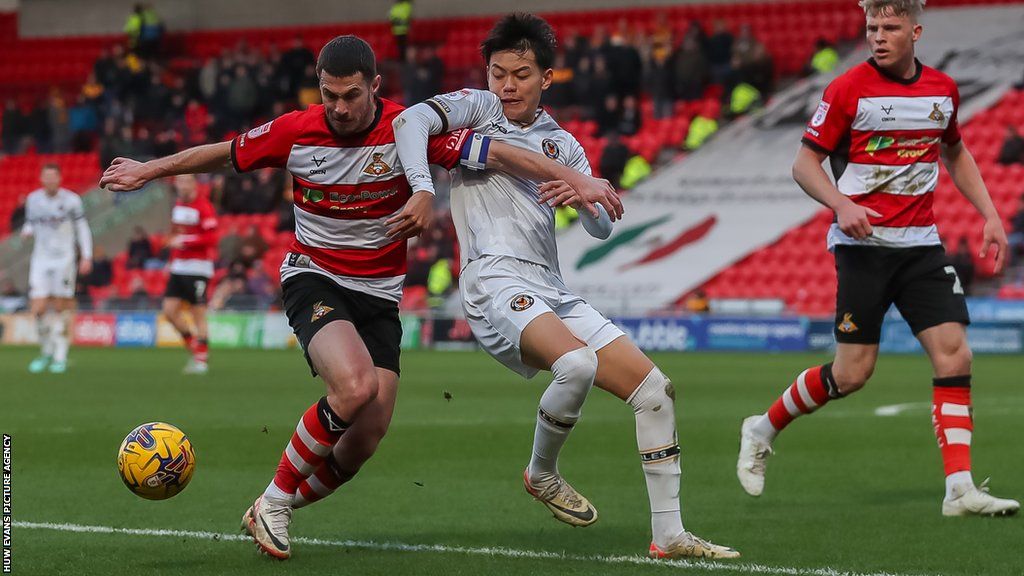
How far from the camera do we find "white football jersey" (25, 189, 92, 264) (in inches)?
742

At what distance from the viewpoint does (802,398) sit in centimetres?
793

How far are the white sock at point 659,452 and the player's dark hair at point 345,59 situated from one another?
5.51 ft

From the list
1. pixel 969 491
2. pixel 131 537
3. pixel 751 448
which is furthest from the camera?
pixel 751 448

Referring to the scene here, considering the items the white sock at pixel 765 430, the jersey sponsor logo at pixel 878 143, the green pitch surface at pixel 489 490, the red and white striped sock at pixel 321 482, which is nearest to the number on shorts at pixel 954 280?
the jersey sponsor logo at pixel 878 143

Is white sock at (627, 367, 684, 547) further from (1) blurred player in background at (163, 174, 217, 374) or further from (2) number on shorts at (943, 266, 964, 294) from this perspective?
(1) blurred player in background at (163, 174, 217, 374)

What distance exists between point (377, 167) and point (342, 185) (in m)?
0.16

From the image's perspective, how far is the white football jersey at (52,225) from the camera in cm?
Answer: 1886

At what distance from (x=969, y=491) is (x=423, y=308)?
832 inches

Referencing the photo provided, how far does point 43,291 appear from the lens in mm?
19047

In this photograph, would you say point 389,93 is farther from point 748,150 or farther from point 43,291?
point 43,291

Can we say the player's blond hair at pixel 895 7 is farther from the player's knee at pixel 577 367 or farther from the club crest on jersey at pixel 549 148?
the player's knee at pixel 577 367

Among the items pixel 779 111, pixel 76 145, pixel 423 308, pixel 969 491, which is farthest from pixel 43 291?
pixel 76 145

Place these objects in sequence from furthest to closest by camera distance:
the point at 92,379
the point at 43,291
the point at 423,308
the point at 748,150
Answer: the point at 748,150, the point at 423,308, the point at 43,291, the point at 92,379

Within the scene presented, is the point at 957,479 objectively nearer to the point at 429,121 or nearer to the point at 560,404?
the point at 560,404
